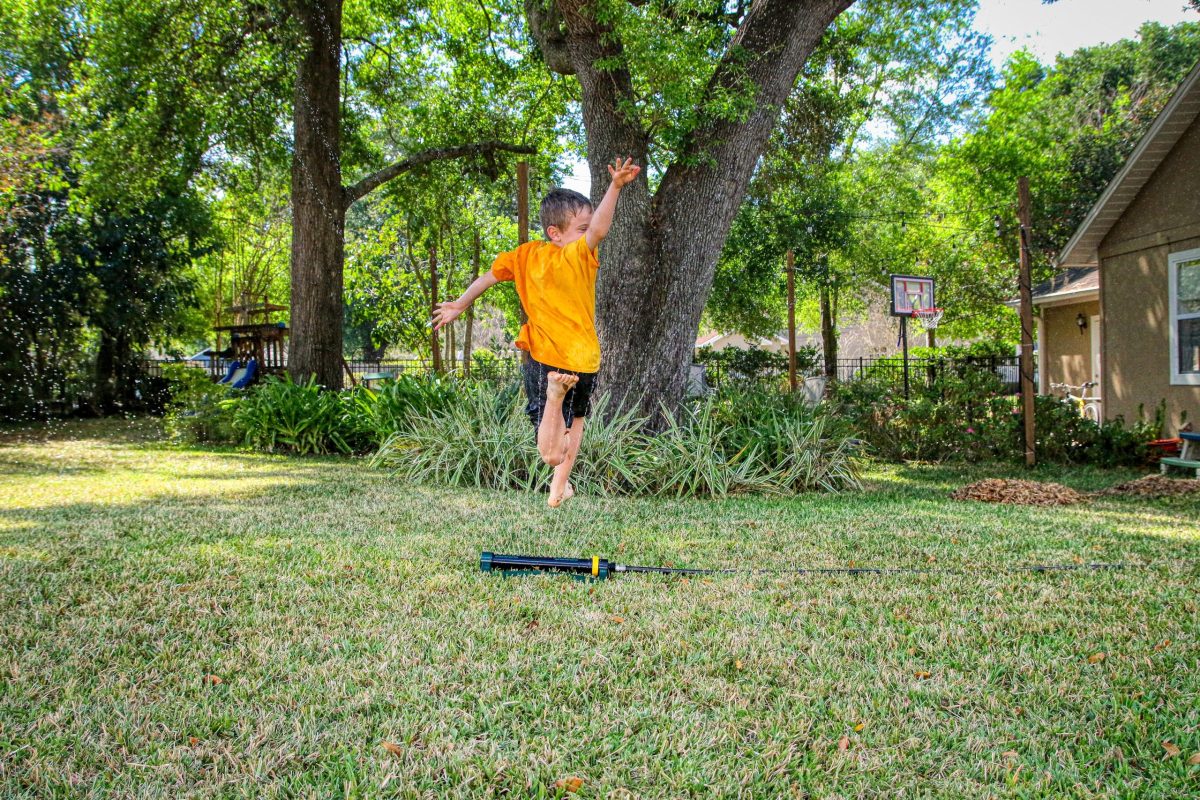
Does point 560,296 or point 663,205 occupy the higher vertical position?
point 663,205

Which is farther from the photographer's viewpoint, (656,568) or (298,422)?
(298,422)

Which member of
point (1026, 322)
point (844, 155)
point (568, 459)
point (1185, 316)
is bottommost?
point (568, 459)

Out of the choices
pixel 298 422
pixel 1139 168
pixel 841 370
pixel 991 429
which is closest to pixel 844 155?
pixel 841 370

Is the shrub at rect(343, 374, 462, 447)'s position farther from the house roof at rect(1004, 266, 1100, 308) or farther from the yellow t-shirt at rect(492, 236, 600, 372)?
the house roof at rect(1004, 266, 1100, 308)

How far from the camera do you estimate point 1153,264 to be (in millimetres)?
11984

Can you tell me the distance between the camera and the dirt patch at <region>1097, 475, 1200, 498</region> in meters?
7.76

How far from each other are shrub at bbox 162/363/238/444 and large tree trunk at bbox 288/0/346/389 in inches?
48.9

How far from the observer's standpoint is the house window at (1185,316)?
11.2 metres

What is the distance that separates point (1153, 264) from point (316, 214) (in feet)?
41.7

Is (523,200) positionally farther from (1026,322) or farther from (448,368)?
(448,368)

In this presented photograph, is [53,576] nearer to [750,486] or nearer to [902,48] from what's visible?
[750,486]

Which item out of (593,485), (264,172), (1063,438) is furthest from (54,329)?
(1063,438)

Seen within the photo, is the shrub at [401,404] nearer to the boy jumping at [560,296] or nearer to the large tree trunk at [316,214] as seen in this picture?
the large tree trunk at [316,214]

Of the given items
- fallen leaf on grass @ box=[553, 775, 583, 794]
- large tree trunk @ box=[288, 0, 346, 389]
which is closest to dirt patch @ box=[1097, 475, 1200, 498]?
fallen leaf on grass @ box=[553, 775, 583, 794]
